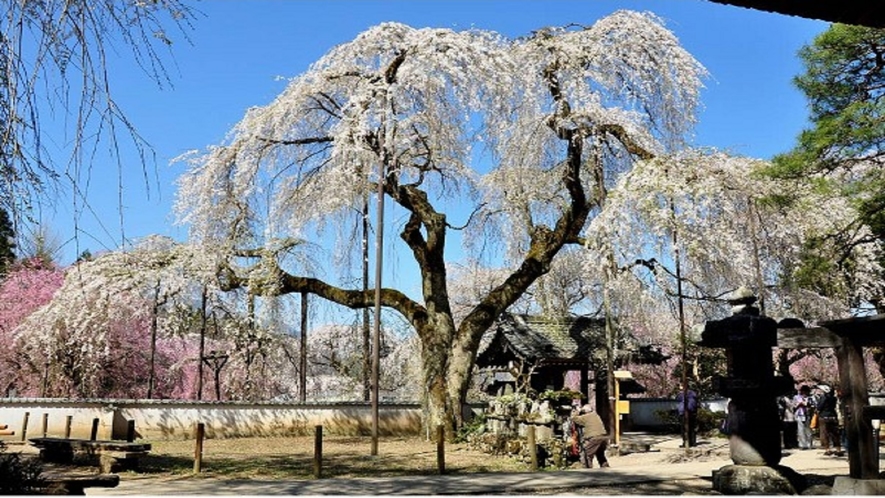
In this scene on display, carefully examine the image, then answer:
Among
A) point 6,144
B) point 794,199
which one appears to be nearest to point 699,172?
point 794,199

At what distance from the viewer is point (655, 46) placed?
53.8ft

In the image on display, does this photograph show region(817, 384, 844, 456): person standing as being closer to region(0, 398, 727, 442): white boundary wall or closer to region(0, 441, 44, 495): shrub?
region(0, 398, 727, 442): white boundary wall

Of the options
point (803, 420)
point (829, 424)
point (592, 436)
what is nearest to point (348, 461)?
point (592, 436)

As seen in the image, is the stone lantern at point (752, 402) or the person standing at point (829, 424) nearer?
the stone lantern at point (752, 402)

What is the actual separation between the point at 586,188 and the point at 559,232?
167cm

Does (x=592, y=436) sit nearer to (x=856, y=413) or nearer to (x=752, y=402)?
(x=752, y=402)

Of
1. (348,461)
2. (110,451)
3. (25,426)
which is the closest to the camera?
(110,451)

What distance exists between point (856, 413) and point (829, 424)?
7892 mm

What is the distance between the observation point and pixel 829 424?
13.4 meters

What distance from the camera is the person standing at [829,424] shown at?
13359 mm

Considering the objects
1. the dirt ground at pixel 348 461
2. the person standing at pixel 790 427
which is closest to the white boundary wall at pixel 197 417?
the dirt ground at pixel 348 461

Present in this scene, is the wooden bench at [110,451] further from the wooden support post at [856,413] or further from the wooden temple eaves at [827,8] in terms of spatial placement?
the wooden temple eaves at [827,8]

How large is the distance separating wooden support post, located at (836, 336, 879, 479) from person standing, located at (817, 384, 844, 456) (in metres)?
7.48

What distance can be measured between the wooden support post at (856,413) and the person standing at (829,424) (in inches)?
294
